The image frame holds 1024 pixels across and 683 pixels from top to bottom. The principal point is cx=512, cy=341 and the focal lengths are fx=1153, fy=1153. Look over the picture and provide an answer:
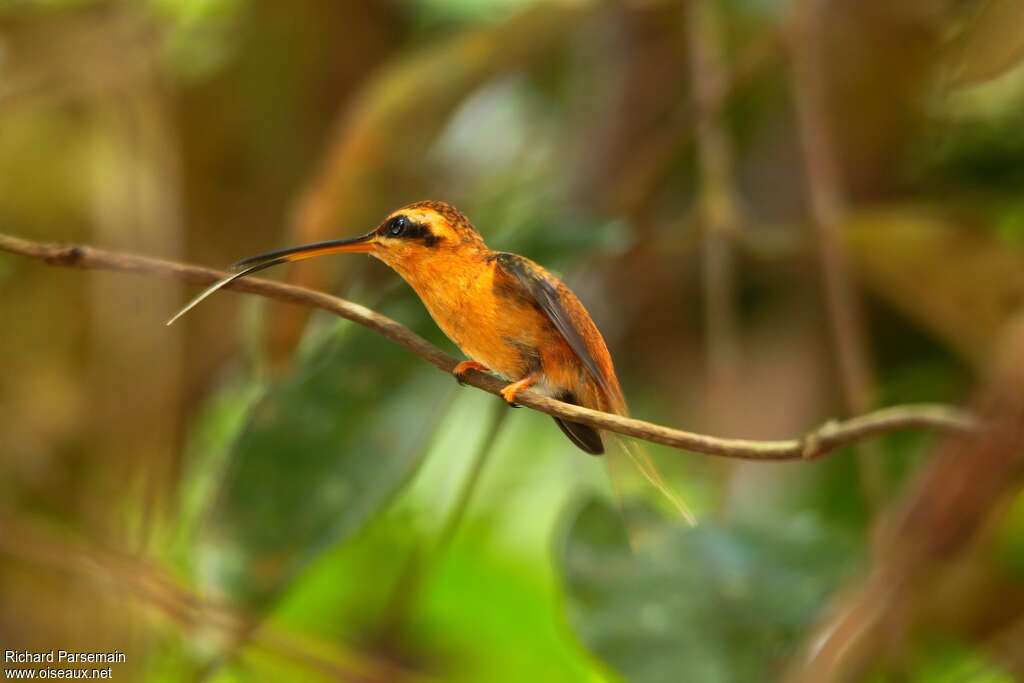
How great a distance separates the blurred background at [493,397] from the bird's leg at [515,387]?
24cm

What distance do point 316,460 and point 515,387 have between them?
537 mm

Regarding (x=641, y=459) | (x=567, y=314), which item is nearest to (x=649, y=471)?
(x=641, y=459)

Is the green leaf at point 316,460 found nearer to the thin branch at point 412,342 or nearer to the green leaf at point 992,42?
the thin branch at point 412,342

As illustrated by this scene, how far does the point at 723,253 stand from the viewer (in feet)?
4.61

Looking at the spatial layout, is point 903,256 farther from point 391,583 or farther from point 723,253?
point 391,583

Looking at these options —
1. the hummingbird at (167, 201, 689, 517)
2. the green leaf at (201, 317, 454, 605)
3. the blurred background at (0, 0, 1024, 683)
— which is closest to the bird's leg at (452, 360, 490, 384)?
the hummingbird at (167, 201, 689, 517)

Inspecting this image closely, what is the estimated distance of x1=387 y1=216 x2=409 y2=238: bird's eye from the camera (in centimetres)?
62

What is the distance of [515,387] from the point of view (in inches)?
25.0

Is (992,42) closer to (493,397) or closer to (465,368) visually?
(465,368)

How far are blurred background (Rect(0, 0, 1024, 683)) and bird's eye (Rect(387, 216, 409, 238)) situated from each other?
340 millimetres

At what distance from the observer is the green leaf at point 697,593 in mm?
1142

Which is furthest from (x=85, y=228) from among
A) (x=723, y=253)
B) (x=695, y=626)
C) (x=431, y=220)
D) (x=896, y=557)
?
(x=896, y=557)

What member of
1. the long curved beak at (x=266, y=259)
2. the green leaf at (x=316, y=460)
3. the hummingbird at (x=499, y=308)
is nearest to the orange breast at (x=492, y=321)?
the hummingbird at (x=499, y=308)

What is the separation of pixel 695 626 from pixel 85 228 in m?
1.07
